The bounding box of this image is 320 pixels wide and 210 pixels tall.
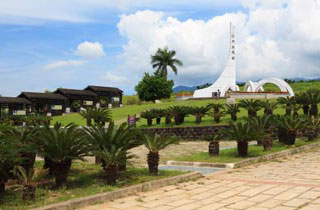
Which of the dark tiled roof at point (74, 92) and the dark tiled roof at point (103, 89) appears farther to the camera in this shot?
the dark tiled roof at point (103, 89)

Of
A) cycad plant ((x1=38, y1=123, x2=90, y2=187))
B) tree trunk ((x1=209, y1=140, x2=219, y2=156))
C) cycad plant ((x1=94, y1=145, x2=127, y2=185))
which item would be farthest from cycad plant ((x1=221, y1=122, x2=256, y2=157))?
cycad plant ((x1=38, y1=123, x2=90, y2=187))

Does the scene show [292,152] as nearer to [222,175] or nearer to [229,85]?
[222,175]

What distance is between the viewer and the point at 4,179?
6547 mm

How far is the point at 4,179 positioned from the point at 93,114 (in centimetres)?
1828

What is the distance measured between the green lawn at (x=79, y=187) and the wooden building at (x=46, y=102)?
39.6 m

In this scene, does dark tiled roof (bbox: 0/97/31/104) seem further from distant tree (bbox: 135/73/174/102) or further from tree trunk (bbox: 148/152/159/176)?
tree trunk (bbox: 148/152/159/176)

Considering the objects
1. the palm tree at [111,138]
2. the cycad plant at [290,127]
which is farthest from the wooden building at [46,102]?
the palm tree at [111,138]

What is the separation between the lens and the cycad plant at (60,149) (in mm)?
7254

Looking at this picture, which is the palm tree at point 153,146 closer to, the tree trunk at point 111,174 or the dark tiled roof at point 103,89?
the tree trunk at point 111,174

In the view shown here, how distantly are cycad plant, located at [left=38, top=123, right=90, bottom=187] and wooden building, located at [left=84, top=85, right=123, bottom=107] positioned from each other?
45.5 metres

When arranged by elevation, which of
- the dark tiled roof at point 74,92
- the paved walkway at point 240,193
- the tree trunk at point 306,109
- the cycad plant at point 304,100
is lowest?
the paved walkway at point 240,193

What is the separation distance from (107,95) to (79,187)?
47.8 metres

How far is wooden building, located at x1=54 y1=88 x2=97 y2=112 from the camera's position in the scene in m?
49.8

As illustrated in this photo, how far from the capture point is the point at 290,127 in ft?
→ 47.5
